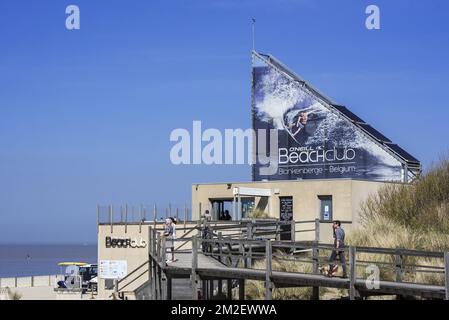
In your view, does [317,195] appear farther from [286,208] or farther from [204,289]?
[204,289]

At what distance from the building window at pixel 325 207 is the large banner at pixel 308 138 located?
15.5 metres

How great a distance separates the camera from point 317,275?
20.6m

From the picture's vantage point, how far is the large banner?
181 feet

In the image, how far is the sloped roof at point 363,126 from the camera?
54.0 metres

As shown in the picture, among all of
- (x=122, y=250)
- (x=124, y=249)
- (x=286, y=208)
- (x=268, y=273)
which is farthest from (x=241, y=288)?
(x=122, y=250)

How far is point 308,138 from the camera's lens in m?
58.3

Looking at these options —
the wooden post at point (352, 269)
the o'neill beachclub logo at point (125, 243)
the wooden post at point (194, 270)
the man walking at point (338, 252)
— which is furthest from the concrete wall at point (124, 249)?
the wooden post at point (352, 269)

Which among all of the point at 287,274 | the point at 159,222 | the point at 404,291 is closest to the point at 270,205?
the point at 159,222

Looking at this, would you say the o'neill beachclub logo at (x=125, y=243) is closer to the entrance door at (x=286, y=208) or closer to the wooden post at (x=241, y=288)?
the entrance door at (x=286, y=208)

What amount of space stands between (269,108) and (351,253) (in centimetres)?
4196

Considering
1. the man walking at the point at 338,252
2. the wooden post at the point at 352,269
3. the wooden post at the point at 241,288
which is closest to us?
the wooden post at the point at 352,269

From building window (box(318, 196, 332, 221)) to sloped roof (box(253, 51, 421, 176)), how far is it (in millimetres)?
14771

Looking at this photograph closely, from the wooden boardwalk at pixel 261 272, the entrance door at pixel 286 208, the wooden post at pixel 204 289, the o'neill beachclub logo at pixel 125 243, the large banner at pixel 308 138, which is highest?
the large banner at pixel 308 138

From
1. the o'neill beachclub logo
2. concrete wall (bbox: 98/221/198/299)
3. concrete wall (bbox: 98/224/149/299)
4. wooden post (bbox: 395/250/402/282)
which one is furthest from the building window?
wooden post (bbox: 395/250/402/282)
